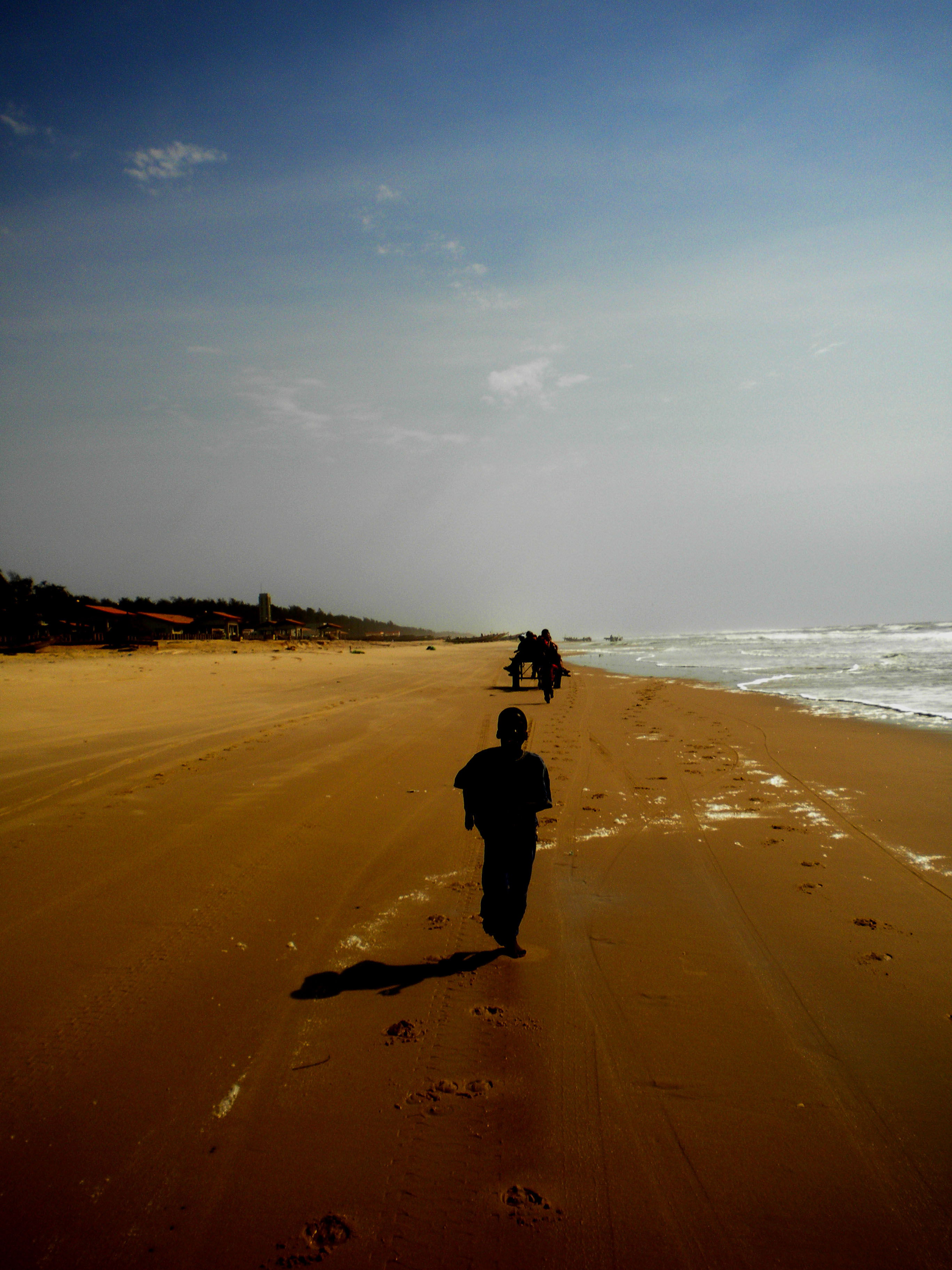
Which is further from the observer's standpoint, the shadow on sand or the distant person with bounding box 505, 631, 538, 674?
the distant person with bounding box 505, 631, 538, 674

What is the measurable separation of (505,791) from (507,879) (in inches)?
26.2

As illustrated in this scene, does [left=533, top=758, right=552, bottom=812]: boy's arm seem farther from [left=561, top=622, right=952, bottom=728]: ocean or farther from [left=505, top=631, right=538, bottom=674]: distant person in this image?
[left=505, top=631, right=538, bottom=674]: distant person

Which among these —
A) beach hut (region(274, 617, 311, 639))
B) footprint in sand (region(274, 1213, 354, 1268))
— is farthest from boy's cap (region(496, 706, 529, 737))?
beach hut (region(274, 617, 311, 639))

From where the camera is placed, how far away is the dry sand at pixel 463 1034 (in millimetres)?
2699

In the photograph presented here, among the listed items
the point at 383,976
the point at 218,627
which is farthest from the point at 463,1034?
the point at 218,627

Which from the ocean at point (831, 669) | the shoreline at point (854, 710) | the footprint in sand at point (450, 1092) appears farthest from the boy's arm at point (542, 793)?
A: the ocean at point (831, 669)

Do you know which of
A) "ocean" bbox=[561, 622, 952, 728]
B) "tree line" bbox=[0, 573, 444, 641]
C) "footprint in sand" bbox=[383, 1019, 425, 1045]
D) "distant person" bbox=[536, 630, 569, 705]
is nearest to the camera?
"footprint in sand" bbox=[383, 1019, 425, 1045]

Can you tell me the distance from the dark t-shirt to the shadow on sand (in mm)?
931

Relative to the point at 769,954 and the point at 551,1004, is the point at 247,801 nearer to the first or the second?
the point at 551,1004

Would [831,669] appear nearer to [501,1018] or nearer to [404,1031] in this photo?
[501,1018]

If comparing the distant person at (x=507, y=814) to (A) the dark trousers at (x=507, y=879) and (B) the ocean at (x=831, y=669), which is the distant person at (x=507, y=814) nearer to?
(A) the dark trousers at (x=507, y=879)

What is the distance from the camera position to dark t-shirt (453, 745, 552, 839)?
4.70m

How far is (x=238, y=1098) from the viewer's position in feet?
11.0

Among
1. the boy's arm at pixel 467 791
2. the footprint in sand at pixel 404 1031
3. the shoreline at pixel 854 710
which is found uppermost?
the boy's arm at pixel 467 791
